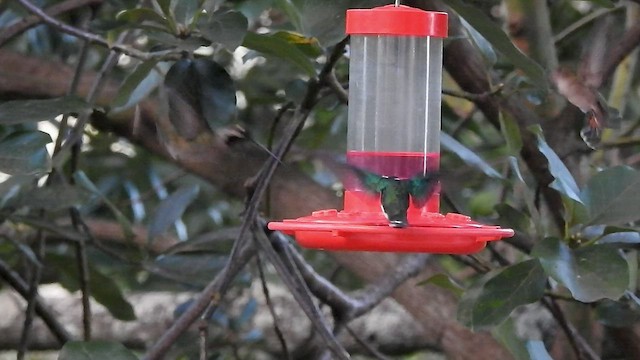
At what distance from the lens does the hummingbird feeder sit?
2.66ft

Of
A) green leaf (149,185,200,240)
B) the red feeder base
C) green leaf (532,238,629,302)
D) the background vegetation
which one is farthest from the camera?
green leaf (149,185,200,240)

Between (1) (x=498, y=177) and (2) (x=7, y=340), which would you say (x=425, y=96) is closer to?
(1) (x=498, y=177)

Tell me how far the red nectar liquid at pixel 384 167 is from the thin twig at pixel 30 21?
39 centimetres

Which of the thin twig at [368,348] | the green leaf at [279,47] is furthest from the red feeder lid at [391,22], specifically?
the thin twig at [368,348]

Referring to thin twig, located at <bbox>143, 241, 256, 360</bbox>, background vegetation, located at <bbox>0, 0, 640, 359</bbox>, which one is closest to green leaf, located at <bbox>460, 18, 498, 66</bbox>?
background vegetation, located at <bbox>0, 0, 640, 359</bbox>

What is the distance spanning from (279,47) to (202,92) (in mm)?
96

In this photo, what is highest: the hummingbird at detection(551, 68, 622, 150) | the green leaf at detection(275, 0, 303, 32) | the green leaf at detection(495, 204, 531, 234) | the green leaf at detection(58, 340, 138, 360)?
the green leaf at detection(275, 0, 303, 32)

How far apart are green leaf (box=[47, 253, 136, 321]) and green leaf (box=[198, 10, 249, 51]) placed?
0.66m

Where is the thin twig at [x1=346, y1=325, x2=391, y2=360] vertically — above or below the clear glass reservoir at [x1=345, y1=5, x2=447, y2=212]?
below

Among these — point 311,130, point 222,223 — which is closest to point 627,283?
point 311,130

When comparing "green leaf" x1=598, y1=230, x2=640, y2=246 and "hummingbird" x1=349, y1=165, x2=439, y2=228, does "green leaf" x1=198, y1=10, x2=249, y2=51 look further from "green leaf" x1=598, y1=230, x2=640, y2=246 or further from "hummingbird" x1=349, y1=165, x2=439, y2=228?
"green leaf" x1=598, y1=230, x2=640, y2=246

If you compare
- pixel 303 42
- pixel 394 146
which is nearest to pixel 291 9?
pixel 303 42

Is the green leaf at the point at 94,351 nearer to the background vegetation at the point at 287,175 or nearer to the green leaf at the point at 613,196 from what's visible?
the background vegetation at the point at 287,175

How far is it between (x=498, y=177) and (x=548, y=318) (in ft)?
2.18
